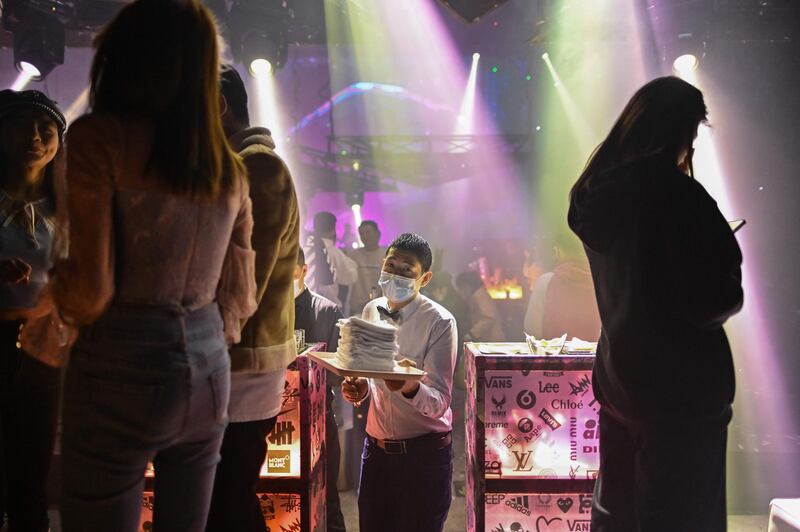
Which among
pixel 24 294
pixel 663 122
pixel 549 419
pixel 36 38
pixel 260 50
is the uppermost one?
pixel 36 38

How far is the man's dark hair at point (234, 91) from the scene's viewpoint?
5.97 ft

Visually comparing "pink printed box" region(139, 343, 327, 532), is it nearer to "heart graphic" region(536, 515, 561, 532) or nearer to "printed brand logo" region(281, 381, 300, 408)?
"printed brand logo" region(281, 381, 300, 408)

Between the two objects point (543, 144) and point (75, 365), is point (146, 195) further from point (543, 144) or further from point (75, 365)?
point (543, 144)

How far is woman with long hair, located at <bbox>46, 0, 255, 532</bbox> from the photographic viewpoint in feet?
4.01

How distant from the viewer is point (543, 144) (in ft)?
44.4

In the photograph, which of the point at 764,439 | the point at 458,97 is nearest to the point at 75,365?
the point at 764,439

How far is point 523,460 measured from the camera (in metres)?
2.95

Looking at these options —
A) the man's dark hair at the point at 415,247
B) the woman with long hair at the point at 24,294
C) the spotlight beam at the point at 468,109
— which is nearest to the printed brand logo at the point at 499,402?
the man's dark hair at the point at 415,247

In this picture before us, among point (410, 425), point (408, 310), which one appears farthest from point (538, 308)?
point (410, 425)

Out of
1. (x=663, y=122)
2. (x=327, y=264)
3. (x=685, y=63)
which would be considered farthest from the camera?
(x=685, y=63)

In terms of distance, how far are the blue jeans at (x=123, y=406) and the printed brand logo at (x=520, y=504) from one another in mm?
2182

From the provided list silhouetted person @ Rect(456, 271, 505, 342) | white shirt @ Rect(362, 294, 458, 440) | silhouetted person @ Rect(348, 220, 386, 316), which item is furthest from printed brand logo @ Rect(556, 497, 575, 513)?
silhouetted person @ Rect(348, 220, 386, 316)

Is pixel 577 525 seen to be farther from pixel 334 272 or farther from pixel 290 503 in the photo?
pixel 334 272

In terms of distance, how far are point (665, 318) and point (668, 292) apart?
0.30ft
